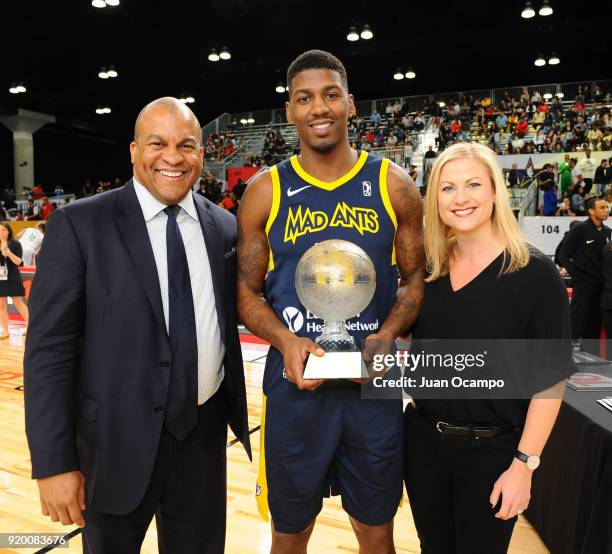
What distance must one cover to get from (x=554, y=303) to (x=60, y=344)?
1.25 metres

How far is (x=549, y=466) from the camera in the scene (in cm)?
239

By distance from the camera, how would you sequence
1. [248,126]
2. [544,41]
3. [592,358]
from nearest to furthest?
[592,358]
[544,41]
[248,126]

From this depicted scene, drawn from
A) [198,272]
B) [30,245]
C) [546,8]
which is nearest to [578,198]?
[546,8]

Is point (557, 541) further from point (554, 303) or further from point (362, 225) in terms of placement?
point (362, 225)

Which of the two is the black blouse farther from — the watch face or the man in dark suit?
the man in dark suit

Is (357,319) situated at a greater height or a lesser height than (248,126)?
lesser

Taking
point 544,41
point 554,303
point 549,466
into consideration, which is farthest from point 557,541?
point 544,41

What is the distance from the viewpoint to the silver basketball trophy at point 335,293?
1461 millimetres

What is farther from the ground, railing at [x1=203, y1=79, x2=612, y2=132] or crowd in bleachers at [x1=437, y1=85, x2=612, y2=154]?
railing at [x1=203, y1=79, x2=612, y2=132]

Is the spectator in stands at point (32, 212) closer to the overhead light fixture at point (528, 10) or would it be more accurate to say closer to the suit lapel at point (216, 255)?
the overhead light fixture at point (528, 10)

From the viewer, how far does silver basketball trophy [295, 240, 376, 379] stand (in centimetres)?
146

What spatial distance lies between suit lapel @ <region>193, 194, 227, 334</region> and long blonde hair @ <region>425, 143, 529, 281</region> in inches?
23.4

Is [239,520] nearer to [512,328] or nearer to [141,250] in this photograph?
[141,250]

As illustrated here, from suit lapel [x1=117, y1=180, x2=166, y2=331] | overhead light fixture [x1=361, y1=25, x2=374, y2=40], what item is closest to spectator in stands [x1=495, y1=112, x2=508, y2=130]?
overhead light fixture [x1=361, y1=25, x2=374, y2=40]
